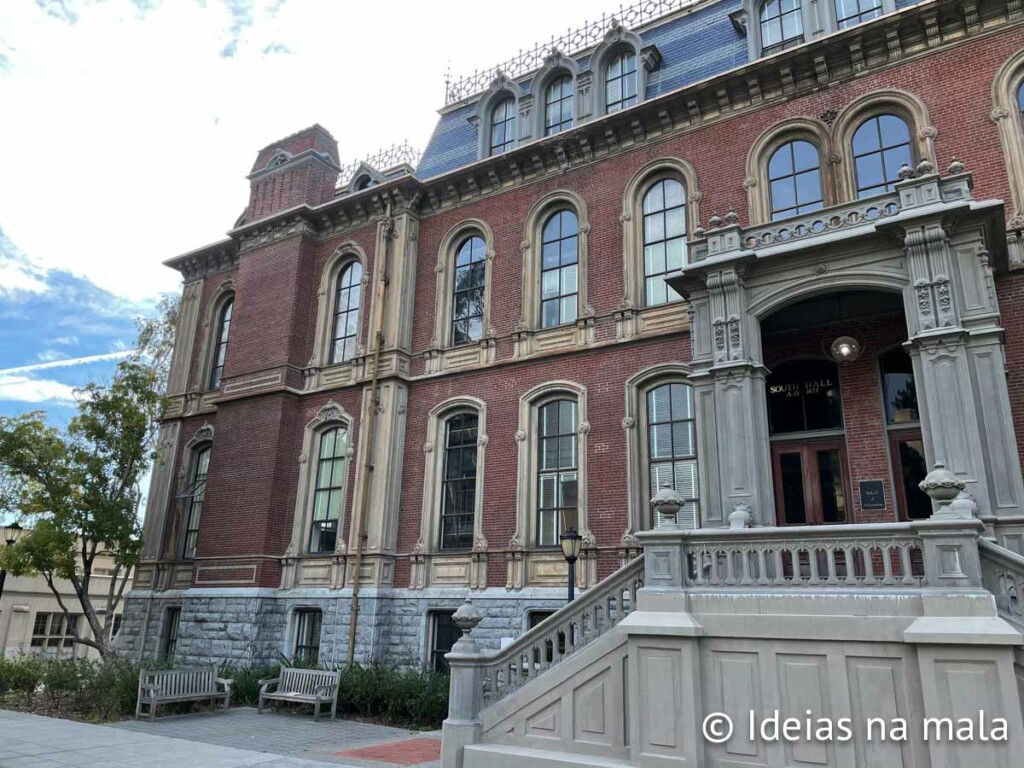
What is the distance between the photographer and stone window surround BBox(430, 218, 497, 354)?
1809 centimetres

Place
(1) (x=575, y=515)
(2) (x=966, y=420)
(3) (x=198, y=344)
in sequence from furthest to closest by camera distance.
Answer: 1. (3) (x=198, y=344)
2. (1) (x=575, y=515)
3. (2) (x=966, y=420)

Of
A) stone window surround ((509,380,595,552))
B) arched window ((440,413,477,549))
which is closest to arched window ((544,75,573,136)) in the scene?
stone window surround ((509,380,595,552))

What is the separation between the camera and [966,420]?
972 centimetres

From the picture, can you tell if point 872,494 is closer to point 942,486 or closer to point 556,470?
point 942,486

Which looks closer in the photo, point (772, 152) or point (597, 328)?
point (772, 152)

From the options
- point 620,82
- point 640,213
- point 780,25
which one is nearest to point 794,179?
point 640,213

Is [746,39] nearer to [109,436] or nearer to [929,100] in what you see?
[929,100]

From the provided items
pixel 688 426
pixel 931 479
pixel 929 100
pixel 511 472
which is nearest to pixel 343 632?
pixel 511 472

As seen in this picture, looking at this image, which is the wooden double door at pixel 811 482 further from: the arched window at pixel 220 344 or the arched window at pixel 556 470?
Answer: the arched window at pixel 220 344

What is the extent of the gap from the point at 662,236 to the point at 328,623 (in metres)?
11.3

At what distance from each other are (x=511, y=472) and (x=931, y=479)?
967cm

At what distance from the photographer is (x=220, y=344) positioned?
2303cm

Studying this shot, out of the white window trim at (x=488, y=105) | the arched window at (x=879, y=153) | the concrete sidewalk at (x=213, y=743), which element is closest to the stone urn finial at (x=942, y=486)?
the concrete sidewalk at (x=213, y=743)

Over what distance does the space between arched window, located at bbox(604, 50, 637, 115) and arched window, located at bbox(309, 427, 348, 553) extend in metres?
10.3
